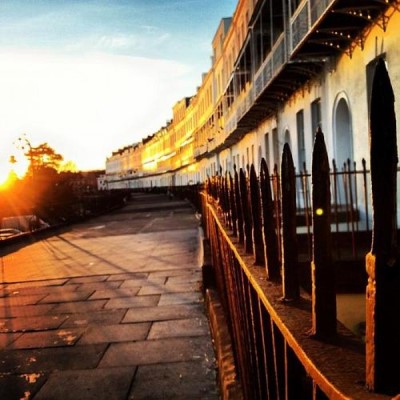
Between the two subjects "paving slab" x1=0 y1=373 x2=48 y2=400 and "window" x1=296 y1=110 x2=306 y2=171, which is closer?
"paving slab" x1=0 y1=373 x2=48 y2=400

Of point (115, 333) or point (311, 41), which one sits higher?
point (311, 41)

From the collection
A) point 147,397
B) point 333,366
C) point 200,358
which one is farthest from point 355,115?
point 333,366

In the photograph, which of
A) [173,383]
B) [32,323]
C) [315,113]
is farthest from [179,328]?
[315,113]

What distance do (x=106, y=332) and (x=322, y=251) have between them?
4009 millimetres

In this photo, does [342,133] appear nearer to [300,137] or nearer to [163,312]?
[300,137]

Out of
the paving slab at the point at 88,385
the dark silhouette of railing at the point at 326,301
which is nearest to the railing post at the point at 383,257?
the dark silhouette of railing at the point at 326,301

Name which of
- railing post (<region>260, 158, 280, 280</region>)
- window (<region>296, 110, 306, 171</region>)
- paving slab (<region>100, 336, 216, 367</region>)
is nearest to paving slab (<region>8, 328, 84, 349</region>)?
paving slab (<region>100, 336, 216, 367</region>)

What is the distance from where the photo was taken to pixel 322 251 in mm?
1178

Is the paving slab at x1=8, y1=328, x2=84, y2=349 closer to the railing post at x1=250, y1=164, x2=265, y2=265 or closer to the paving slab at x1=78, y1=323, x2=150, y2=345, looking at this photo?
the paving slab at x1=78, y1=323, x2=150, y2=345

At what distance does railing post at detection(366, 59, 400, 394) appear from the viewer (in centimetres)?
83

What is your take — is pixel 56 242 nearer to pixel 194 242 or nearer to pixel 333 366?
pixel 194 242

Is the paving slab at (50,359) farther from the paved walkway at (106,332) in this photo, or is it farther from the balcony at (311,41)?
the balcony at (311,41)

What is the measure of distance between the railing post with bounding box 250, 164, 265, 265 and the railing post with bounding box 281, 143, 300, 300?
1.97ft

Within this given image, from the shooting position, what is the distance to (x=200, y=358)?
3967 mm
